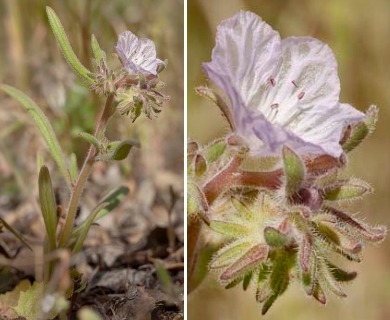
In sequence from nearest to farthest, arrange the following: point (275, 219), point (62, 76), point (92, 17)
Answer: point (275, 219) < point (92, 17) < point (62, 76)

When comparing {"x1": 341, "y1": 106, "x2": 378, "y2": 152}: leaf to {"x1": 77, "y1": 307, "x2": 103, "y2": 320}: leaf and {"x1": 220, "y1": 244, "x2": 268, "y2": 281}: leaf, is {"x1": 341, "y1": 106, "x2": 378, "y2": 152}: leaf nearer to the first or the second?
{"x1": 220, "y1": 244, "x2": 268, "y2": 281}: leaf

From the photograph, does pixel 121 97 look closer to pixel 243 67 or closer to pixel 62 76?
pixel 243 67

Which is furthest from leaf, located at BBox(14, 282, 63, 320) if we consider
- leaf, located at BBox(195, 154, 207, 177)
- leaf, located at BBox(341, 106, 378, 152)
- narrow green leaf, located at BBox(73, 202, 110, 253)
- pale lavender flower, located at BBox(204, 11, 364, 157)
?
leaf, located at BBox(341, 106, 378, 152)

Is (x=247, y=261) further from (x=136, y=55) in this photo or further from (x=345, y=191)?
(x=136, y=55)

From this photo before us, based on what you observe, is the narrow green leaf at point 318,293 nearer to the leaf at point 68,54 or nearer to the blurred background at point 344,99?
the leaf at point 68,54

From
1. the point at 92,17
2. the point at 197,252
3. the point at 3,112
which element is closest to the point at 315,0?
the point at 92,17

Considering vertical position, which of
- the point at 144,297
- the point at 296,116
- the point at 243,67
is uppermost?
the point at 243,67

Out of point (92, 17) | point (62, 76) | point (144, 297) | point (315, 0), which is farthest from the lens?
point (315, 0)
